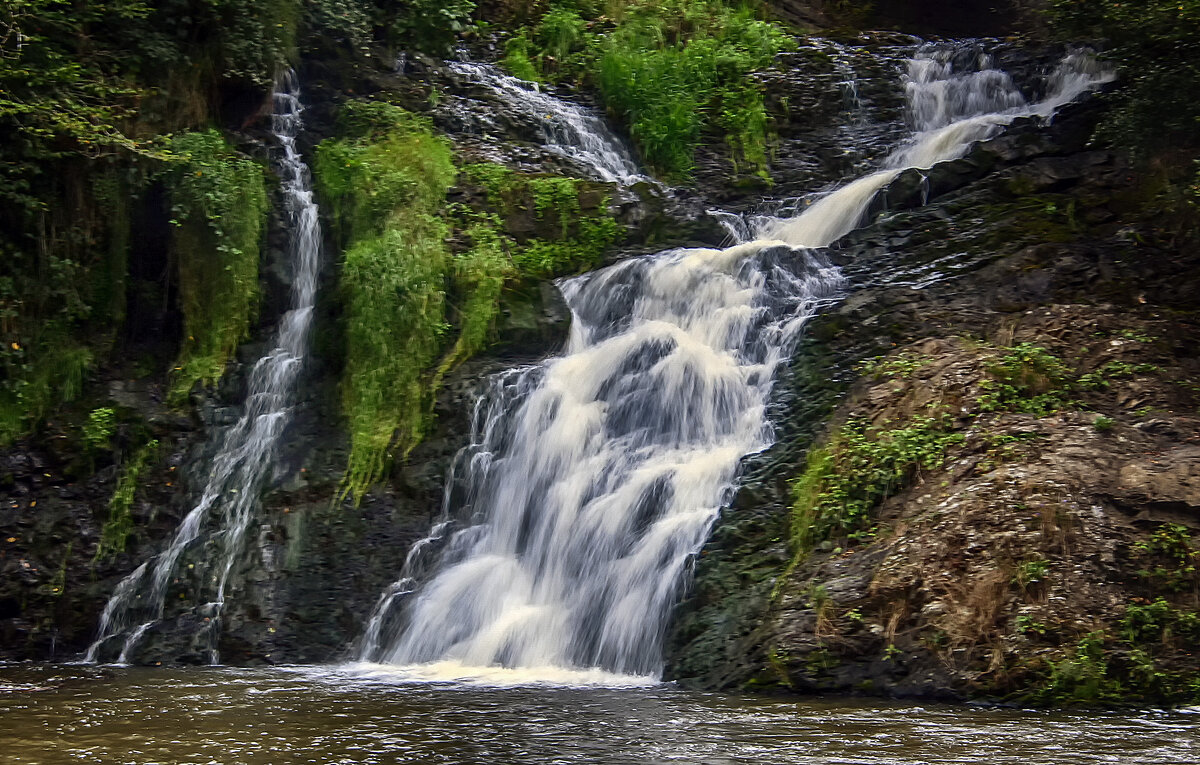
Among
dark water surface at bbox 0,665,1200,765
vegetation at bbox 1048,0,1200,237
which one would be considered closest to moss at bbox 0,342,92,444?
dark water surface at bbox 0,665,1200,765

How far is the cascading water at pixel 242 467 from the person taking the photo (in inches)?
356

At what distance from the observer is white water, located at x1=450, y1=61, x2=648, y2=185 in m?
14.3

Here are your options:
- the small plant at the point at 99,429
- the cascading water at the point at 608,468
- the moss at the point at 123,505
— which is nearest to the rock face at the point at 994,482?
the cascading water at the point at 608,468

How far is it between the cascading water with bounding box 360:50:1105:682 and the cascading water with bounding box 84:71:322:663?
69.5 inches

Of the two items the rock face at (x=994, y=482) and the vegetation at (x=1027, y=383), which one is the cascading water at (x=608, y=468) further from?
the vegetation at (x=1027, y=383)

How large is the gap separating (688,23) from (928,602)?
13.3 metres

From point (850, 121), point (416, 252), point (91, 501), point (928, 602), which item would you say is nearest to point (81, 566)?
point (91, 501)

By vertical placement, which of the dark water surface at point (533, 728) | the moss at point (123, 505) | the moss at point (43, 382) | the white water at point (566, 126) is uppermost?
the white water at point (566, 126)

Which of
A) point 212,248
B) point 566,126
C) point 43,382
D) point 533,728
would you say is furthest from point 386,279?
point 533,728

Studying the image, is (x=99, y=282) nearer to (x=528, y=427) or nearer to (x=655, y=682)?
(x=528, y=427)

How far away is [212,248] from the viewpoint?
11.0m

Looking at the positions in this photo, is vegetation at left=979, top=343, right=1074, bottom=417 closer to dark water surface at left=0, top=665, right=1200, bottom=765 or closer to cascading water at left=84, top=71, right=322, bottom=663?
dark water surface at left=0, top=665, right=1200, bottom=765

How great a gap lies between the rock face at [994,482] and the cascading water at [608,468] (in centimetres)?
43

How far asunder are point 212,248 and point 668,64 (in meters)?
8.08
